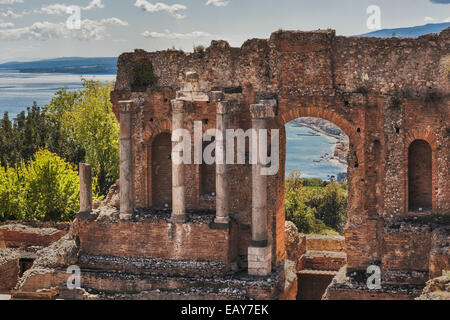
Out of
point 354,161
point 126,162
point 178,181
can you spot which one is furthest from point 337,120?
point 126,162

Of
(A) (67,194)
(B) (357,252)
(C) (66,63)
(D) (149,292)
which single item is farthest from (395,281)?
(C) (66,63)

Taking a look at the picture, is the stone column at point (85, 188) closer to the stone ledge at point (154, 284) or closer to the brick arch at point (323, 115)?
→ the stone ledge at point (154, 284)

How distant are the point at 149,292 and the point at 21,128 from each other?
3021 cm

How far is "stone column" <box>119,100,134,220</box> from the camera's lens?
22.1 m

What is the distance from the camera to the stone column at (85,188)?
22562mm

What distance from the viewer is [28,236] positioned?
2819 cm

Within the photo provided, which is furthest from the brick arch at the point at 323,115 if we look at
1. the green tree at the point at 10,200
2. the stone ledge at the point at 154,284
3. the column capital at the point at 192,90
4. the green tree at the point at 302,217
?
the green tree at the point at 10,200

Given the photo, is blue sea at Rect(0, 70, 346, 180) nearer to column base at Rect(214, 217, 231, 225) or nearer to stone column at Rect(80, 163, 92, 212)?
stone column at Rect(80, 163, 92, 212)

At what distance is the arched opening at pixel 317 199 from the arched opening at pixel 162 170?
5628mm

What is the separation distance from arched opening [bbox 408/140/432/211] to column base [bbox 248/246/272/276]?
4630mm

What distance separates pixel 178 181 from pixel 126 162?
2005 millimetres

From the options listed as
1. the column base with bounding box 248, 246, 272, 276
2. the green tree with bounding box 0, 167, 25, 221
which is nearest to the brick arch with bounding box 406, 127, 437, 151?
the column base with bounding box 248, 246, 272, 276

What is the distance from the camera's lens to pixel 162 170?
23469mm

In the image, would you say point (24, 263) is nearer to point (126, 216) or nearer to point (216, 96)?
point (126, 216)
